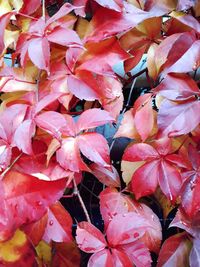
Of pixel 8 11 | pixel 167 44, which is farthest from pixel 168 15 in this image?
pixel 8 11

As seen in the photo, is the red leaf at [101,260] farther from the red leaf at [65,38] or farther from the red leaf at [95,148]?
the red leaf at [65,38]

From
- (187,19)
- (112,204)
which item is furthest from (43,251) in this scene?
(187,19)

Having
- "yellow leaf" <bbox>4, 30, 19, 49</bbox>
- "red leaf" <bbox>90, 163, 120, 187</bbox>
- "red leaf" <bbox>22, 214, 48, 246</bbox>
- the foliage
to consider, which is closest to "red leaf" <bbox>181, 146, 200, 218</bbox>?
the foliage

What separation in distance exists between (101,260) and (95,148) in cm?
16

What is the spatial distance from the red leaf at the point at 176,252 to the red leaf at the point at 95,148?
0.20m

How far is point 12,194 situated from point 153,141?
24 cm

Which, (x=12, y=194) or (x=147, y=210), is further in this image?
(x=147, y=210)

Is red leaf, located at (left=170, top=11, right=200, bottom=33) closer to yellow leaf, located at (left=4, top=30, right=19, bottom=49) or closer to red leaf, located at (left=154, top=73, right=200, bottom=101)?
red leaf, located at (left=154, top=73, right=200, bottom=101)

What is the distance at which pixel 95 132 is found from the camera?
68cm

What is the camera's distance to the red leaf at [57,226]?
0.68 meters

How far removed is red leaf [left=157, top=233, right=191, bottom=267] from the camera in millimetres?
715

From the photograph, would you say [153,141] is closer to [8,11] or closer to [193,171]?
[193,171]

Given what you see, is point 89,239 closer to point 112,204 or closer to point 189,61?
point 112,204

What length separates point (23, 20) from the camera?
0.76 metres
